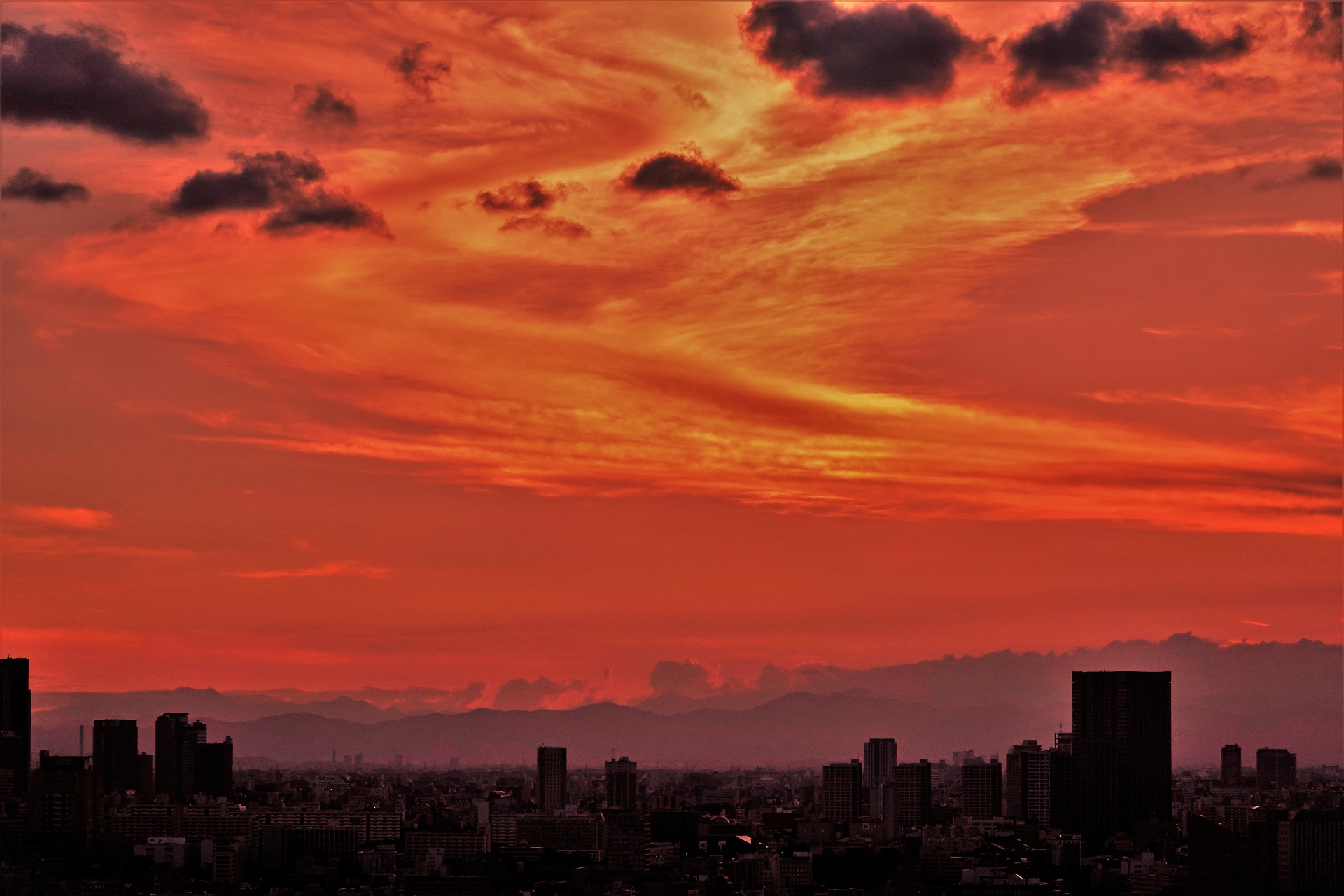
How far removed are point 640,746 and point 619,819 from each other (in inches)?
2705

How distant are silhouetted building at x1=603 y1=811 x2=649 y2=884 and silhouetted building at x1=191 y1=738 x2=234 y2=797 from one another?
27278mm

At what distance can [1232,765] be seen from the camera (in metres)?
115

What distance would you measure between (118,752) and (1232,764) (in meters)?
66.6

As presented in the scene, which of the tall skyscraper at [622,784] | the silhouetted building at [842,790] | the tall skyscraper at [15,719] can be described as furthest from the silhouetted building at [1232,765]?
the tall skyscraper at [15,719]

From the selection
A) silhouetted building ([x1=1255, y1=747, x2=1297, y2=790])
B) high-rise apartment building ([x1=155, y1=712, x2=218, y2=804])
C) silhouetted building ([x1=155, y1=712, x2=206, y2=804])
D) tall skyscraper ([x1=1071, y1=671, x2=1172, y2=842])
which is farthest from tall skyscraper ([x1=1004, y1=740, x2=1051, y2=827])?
silhouetted building ([x1=155, y1=712, x2=206, y2=804])

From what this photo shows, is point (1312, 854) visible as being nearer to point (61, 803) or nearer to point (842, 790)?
point (842, 790)

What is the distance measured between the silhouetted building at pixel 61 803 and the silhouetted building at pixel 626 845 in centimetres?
2268

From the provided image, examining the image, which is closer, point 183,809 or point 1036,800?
point 183,809

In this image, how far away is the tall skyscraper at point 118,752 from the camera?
333ft

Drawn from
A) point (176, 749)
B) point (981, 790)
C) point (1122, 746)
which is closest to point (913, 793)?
point (981, 790)

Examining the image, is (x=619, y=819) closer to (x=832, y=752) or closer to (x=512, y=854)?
(x=512, y=854)

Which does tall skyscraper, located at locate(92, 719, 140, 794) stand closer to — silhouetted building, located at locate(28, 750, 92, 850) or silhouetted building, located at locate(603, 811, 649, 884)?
silhouetted building, located at locate(28, 750, 92, 850)

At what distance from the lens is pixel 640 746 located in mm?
159875

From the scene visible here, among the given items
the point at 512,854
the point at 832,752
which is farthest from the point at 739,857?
the point at 832,752
